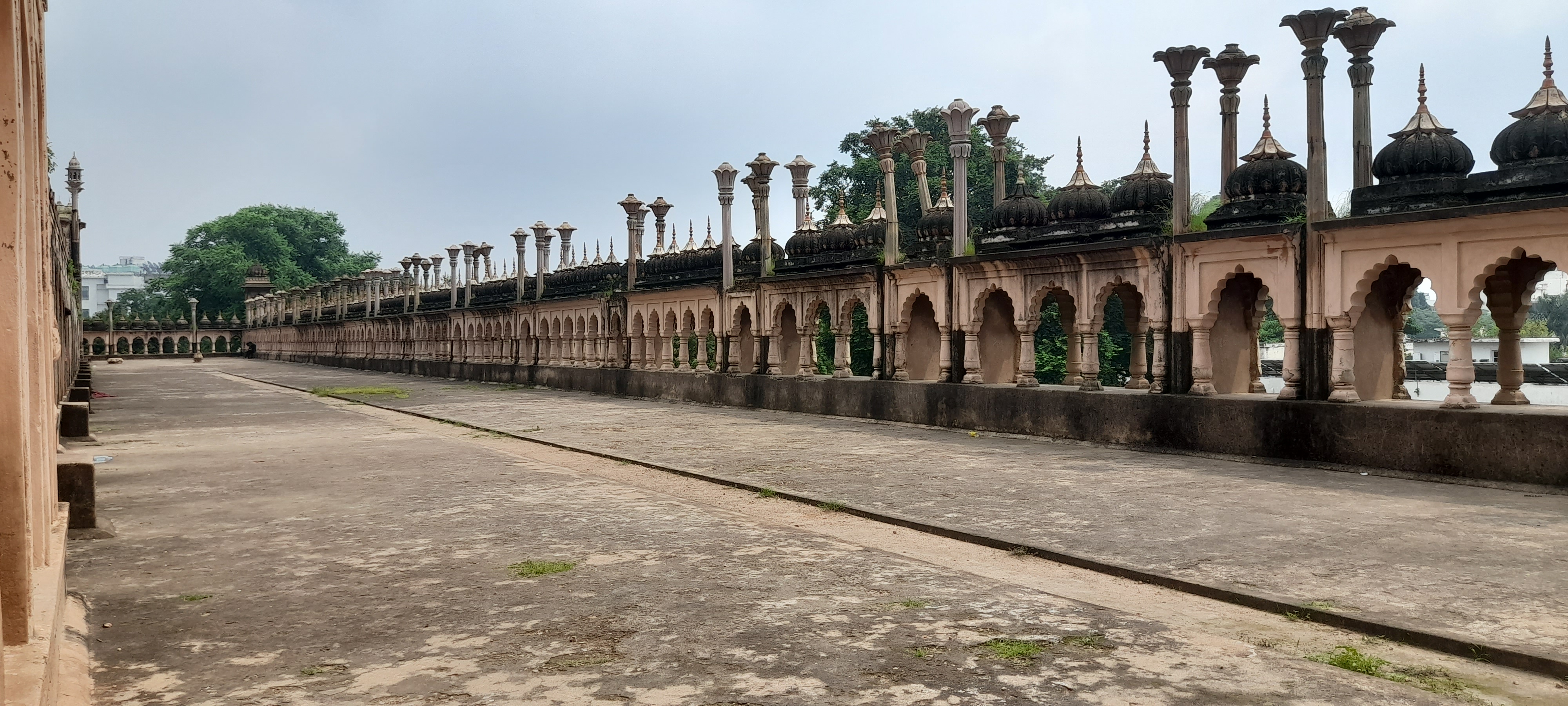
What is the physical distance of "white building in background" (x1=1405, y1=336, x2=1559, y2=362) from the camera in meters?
46.3

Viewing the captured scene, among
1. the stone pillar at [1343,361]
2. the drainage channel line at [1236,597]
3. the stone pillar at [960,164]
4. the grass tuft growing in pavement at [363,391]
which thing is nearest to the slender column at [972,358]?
the stone pillar at [960,164]

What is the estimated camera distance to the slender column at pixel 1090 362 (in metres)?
14.9

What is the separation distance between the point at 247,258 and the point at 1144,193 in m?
101

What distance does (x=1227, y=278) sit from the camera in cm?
1356

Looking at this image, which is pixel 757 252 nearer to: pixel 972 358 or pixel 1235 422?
pixel 972 358

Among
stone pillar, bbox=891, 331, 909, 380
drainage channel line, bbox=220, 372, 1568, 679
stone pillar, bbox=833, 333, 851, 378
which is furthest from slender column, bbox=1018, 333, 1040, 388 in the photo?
drainage channel line, bbox=220, 372, 1568, 679

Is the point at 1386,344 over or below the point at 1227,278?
below

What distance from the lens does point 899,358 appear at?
18.8 m

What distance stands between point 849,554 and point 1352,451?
6778 millimetres

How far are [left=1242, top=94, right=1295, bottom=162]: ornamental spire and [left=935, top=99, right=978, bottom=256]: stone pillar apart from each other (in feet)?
14.9

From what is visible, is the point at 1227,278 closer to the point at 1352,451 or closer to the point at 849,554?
the point at 1352,451

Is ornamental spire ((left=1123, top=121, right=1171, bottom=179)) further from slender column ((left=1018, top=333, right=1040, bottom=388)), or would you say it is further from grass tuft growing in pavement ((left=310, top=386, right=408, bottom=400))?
grass tuft growing in pavement ((left=310, top=386, right=408, bottom=400))

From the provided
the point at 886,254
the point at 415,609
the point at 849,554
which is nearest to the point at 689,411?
the point at 886,254

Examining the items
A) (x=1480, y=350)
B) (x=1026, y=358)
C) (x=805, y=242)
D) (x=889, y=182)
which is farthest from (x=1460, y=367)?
(x=1480, y=350)
